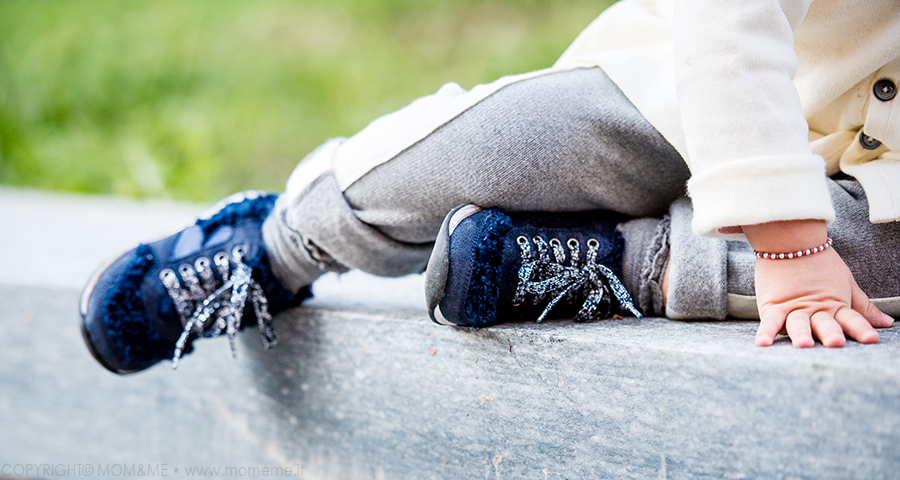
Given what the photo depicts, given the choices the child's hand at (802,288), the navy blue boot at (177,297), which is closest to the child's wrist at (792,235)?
the child's hand at (802,288)

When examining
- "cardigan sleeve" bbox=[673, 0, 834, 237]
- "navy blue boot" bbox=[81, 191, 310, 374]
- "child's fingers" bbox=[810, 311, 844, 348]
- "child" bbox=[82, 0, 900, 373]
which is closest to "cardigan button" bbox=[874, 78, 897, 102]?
"child" bbox=[82, 0, 900, 373]

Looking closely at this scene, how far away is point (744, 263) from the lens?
61 centimetres

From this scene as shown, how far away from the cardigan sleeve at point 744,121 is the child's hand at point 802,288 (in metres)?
0.02

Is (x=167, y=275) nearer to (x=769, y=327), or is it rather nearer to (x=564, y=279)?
(x=564, y=279)

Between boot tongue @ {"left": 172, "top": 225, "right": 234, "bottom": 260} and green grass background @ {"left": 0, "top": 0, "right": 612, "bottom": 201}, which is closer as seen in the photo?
boot tongue @ {"left": 172, "top": 225, "right": 234, "bottom": 260}

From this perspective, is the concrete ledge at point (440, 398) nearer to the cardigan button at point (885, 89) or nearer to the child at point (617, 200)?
the child at point (617, 200)

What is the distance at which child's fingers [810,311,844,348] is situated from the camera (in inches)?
18.9

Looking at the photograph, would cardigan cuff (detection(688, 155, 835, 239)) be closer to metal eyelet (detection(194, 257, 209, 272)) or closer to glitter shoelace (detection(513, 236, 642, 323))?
glitter shoelace (detection(513, 236, 642, 323))

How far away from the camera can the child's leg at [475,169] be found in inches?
26.3

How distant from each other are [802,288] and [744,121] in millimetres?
136

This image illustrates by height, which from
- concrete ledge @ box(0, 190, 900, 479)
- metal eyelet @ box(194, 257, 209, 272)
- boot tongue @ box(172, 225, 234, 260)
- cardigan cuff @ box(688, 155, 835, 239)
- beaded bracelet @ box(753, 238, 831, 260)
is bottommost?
concrete ledge @ box(0, 190, 900, 479)
